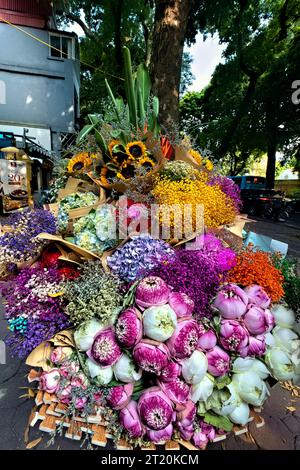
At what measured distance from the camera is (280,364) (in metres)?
1.48

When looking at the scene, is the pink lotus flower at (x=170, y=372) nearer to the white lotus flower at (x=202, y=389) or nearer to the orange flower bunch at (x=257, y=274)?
the white lotus flower at (x=202, y=389)

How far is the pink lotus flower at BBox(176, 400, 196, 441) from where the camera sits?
138 cm

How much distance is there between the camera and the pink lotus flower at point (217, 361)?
1.37 meters

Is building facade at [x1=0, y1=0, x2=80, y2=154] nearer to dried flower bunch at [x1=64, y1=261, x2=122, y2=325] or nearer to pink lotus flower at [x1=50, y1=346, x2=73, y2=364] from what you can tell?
dried flower bunch at [x1=64, y1=261, x2=122, y2=325]

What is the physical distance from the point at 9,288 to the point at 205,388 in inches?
45.5

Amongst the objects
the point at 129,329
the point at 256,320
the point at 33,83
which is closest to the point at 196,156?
the point at 256,320

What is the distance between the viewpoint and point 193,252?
1.56 m

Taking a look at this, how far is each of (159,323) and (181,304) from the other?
0.14 meters

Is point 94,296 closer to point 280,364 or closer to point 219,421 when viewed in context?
point 219,421

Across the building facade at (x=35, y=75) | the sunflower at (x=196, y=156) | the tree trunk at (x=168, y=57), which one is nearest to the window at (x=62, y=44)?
the building facade at (x=35, y=75)

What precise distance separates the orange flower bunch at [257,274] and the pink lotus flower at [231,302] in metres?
0.11

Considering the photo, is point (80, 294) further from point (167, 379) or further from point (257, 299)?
point (257, 299)

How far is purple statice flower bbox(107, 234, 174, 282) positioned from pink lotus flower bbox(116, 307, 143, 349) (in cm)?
20

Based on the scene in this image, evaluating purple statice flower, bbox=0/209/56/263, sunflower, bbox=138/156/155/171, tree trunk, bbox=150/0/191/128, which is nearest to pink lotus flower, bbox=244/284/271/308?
sunflower, bbox=138/156/155/171
